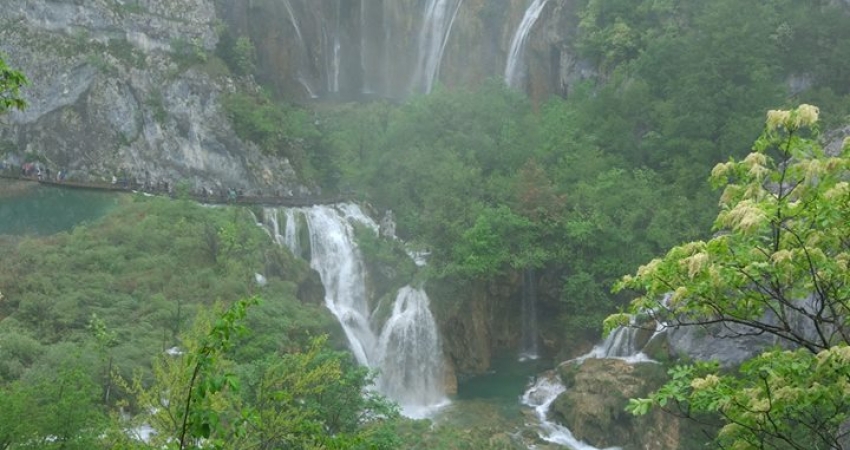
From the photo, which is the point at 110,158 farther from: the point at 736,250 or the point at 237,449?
the point at 736,250

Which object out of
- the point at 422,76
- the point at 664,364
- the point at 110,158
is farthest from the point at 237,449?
the point at 422,76

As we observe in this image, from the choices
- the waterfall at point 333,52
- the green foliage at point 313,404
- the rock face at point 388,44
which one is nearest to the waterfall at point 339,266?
the green foliage at point 313,404

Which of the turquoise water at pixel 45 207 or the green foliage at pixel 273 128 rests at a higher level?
the green foliage at pixel 273 128

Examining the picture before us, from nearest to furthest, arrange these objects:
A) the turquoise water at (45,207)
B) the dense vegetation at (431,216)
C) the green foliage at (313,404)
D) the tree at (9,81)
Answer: the tree at (9,81) < the green foliage at (313,404) < the dense vegetation at (431,216) < the turquoise water at (45,207)

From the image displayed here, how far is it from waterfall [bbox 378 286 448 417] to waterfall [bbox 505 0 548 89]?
56.7 feet

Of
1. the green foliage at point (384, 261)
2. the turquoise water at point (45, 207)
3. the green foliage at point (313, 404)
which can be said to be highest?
the turquoise water at point (45, 207)

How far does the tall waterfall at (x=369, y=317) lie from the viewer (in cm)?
2695

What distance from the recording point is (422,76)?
46156 millimetres

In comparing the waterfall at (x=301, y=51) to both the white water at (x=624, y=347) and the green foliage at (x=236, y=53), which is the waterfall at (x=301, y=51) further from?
the white water at (x=624, y=347)

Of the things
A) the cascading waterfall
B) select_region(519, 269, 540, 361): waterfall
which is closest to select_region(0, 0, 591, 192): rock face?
select_region(519, 269, 540, 361): waterfall

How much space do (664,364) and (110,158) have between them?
25000 mm

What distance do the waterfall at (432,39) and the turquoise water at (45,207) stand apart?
21.0 m

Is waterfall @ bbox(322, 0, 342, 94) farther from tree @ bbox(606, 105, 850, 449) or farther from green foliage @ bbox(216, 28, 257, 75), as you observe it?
tree @ bbox(606, 105, 850, 449)

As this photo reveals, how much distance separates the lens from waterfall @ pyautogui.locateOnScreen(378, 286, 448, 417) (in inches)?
1058
